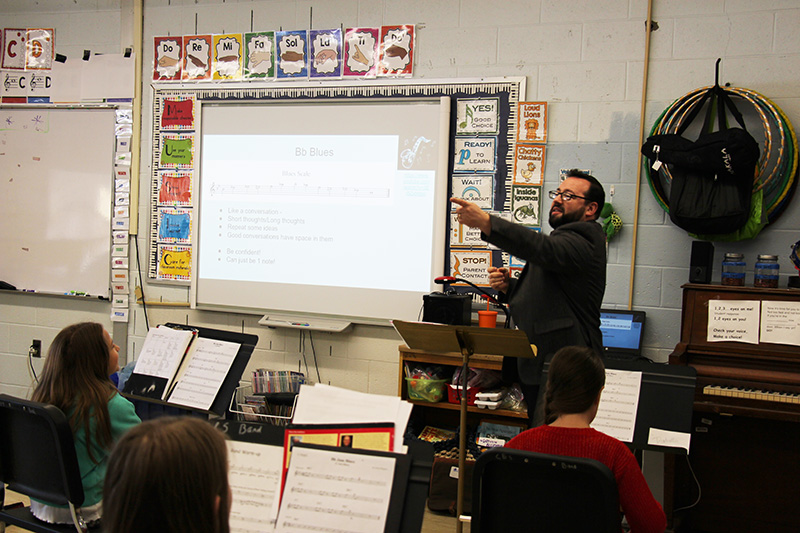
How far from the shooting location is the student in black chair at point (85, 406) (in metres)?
1.84

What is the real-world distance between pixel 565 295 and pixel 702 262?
95 centimetres

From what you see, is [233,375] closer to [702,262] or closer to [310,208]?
[310,208]

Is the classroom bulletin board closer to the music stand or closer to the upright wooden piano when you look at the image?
the upright wooden piano

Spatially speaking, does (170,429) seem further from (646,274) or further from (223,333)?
(646,274)

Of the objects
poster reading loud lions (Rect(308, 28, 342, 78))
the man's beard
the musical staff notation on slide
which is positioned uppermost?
poster reading loud lions (Rect(308, 28, 342, 78))

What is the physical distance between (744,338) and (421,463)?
2.07 meters

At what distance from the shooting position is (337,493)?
1.26m

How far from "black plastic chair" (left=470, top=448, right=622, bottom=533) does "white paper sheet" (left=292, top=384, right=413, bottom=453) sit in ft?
0.73

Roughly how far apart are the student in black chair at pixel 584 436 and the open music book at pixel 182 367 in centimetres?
137

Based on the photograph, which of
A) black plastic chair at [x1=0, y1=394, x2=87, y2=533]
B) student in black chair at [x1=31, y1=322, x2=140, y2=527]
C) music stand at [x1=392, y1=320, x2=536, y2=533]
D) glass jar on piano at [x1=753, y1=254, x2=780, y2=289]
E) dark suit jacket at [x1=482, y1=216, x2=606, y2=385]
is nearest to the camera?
black plastic chair at [x1=0, y1=394, x2=87, y2=533]

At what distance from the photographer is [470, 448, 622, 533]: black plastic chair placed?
133cm

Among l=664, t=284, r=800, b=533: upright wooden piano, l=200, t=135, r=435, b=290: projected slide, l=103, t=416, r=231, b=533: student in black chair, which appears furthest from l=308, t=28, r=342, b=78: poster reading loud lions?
l=103, t=416, r=231, b=533: student in black chair

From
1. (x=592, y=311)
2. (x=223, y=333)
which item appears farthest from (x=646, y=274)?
(x=223, y=333)

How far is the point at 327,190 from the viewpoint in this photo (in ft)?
11.9
